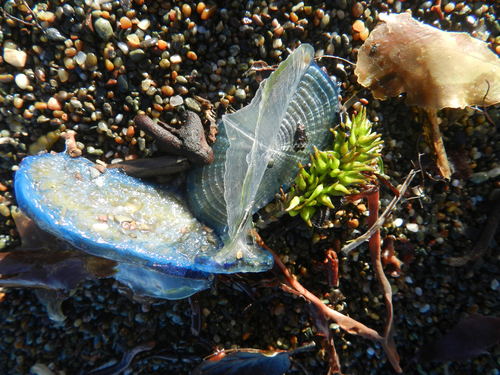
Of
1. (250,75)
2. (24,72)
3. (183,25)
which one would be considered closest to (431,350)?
(250,75)

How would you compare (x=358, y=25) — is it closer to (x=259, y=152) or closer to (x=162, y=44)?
(x=259, y=152)

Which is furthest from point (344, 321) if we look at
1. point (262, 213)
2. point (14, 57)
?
point (14, 57)

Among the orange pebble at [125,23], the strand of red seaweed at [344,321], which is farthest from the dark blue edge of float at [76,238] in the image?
the orange pebble at [125,23]

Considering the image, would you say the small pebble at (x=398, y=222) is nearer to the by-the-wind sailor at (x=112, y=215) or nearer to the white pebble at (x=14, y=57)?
the by-the-wind sailor at (x=112, y=215)

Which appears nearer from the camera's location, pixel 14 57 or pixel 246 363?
pixel 14 57

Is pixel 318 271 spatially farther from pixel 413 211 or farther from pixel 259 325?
pixel 413 211

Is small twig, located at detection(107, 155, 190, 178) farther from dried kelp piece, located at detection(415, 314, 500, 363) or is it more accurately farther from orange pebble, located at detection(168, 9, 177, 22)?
dried kelp piece, located at detection(415, 314, 500, 363)
